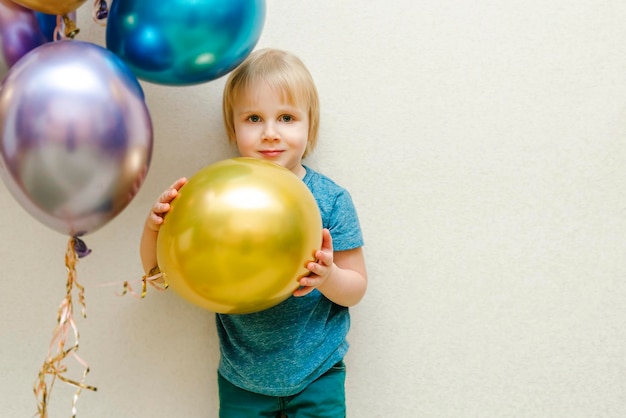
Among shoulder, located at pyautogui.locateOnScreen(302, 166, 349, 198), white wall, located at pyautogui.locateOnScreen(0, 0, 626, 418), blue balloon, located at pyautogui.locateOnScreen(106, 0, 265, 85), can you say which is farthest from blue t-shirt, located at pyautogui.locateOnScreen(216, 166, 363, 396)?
blue balloon, located at pyautogui.locateOnScreen(106, 0, 265, 85)

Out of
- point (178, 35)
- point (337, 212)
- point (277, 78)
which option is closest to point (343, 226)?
point (337, 212)

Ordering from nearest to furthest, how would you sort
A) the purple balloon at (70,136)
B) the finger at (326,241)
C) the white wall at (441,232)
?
the purple balloon at (70,136) < the finger at (326,241) < the white wall at (441,232)

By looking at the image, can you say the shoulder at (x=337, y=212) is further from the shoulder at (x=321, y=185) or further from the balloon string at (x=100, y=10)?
the balloon string at (x=100, y=10)

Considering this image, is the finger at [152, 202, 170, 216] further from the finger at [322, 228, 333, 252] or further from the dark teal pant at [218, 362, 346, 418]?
the dark teal pant at [218, 362, 346, 418]

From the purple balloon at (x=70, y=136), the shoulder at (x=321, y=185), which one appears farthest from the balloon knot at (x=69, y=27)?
the shoulder at (x=321, y=185)

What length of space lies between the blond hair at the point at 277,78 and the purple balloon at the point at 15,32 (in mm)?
325

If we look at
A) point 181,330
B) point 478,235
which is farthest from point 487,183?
point 181,330

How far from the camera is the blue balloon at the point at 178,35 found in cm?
75

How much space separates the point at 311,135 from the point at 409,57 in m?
0.25

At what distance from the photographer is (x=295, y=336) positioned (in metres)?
0.98

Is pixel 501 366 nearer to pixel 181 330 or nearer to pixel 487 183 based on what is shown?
pixel 487 183

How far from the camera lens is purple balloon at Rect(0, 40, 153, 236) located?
2.11 feet

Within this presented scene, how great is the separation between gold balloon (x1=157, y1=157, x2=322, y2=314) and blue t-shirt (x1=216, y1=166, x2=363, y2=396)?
203mm

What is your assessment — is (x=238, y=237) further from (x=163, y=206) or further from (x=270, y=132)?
(x=270, y=132)
